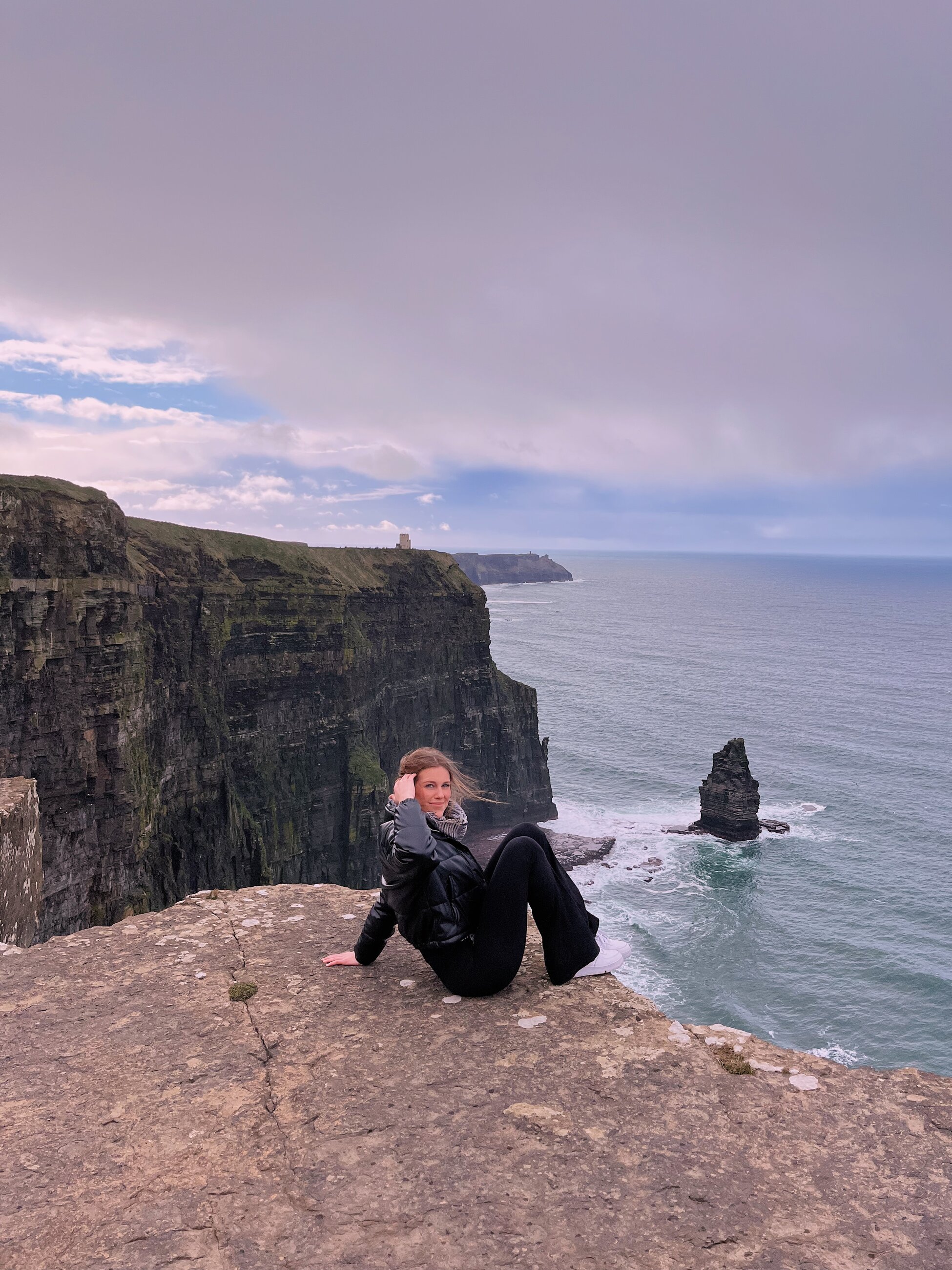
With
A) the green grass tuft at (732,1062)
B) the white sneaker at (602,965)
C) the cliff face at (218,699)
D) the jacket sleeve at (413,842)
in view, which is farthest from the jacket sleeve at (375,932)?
the cliff face at (218,699)

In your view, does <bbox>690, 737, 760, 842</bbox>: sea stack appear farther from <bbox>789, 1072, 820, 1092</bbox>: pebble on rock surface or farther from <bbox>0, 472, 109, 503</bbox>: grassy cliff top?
<bbox>789, 1072, 820, 1092</bbox>: pebble on rock surface

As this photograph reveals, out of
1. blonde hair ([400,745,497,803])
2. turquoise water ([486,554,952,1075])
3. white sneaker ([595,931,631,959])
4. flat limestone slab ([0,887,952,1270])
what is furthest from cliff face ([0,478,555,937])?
white sneaker ([595,931,631,959])

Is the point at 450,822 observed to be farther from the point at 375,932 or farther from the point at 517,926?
the point at 375,932

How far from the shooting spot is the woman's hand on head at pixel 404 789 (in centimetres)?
586

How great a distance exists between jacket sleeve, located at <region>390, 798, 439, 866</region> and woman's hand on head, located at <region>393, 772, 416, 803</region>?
17cm

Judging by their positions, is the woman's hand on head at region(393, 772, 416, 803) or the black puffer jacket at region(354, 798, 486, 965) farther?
the woman's hand on head at region(393, 772, 416, 803)

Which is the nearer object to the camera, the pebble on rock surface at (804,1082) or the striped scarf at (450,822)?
the pebble on rock surface at (804,1082)

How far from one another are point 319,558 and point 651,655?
297 feet

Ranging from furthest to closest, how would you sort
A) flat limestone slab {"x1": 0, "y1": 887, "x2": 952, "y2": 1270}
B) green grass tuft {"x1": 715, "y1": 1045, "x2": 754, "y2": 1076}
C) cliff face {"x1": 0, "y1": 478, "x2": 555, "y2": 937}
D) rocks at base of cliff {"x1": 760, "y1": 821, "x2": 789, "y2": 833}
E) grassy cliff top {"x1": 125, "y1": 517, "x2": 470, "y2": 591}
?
rocks at base of cliff {"x1": 760, "y1": 821, "x2": 789, "y2": 833} < grassy cliff top {"x1": 125, "y1": 517, "x2": 470, "y2": 591} < cliff face {"x1": 0, "y1": 478, "x2": 555, "y2": 937} < green grass tuft {"x1": 715, "y1": 1045, "x2": 754, "y2": 1076} < flat limestone slab {"x1": 0, "y1": 887, "x2": 952, "y2": 1270}

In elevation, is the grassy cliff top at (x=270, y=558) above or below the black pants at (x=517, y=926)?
above

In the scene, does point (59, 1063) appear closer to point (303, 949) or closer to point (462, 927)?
point (303, 949)

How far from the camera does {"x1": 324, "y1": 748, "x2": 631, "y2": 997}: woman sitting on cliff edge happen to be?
569 centimetres

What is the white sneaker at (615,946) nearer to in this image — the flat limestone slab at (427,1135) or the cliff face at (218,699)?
the flat limestone slab at (427,1135)

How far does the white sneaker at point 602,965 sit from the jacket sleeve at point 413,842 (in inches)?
64.9
